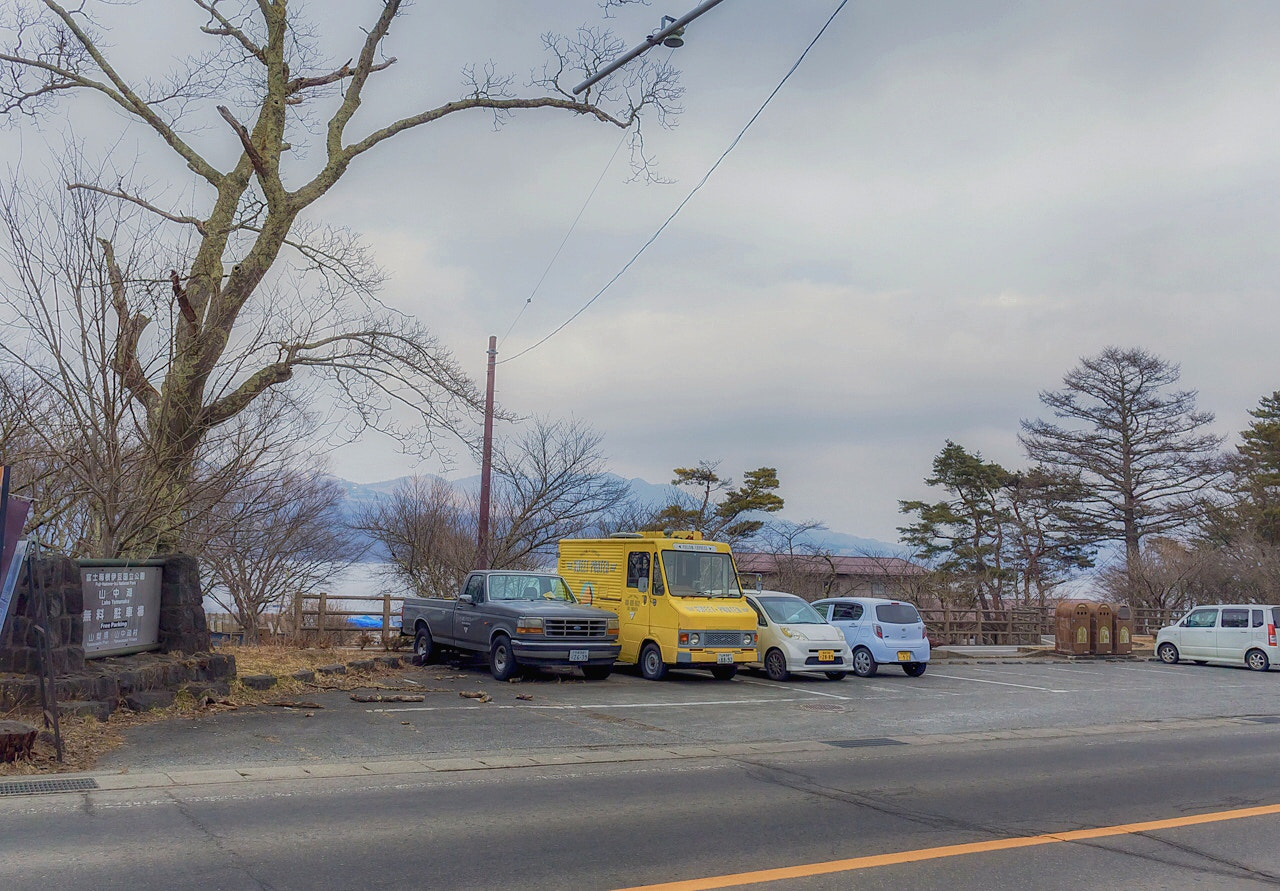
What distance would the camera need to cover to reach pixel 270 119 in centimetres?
1719

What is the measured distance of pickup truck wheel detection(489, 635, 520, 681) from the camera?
56.0ft

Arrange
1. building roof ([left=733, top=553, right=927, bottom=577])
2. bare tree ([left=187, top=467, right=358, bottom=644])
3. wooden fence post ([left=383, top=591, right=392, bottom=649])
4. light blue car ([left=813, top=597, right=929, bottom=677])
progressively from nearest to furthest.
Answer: light blue car ([left=813, top=597, right=929, bottom=677])
wooden fence post ([left=383, top=591, right=392, bottom=649])
bare tree ([left=187, top=467, right=358, bottom=644])
building roof ([left=733, top=553, right=927, bottom=577])

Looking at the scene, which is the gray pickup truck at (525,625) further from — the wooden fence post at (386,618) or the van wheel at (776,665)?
the wooden fence post at (386,618)

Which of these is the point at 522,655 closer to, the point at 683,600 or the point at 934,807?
the point at 683,600

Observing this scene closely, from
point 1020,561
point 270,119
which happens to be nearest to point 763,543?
point 1020,561

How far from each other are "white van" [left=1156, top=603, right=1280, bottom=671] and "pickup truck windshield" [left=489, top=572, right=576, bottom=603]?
1821cm

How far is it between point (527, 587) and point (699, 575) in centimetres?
308

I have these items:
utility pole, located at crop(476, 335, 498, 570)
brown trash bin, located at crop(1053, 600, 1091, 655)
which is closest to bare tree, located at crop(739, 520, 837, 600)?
brown trash bin, located at crop(1053, 600, 1091, 655)

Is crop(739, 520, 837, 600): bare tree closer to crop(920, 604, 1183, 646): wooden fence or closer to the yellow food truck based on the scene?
crop(920, 604, 1183, 646): wooden fence

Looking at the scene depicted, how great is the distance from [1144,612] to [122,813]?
41.3 m

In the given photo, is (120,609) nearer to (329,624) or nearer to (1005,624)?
(329,624)

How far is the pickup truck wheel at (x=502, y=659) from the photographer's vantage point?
1708 cm

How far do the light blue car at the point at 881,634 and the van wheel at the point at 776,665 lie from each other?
2.09 m

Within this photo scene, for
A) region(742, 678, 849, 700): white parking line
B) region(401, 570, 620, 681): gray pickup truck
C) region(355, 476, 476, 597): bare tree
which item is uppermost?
region(355, 476, 476, 597): bare tree
